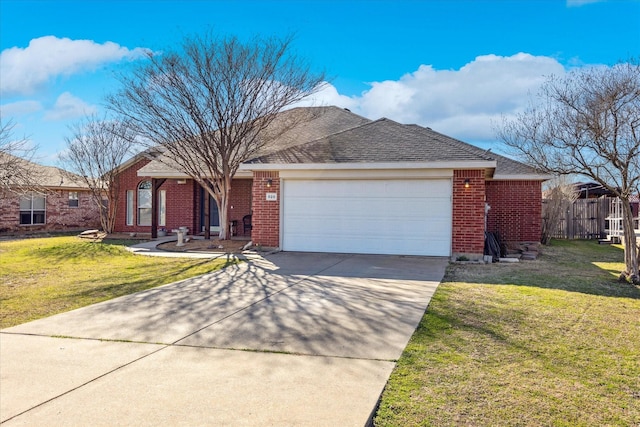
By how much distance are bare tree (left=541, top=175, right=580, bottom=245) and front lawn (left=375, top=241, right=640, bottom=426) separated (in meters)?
10.9

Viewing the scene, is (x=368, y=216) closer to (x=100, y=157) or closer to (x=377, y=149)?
(x=377, y=149)

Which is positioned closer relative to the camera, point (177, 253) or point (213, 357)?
point (213, 357)

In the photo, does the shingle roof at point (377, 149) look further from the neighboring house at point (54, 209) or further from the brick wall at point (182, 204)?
the neighboring house at point (54, 209)

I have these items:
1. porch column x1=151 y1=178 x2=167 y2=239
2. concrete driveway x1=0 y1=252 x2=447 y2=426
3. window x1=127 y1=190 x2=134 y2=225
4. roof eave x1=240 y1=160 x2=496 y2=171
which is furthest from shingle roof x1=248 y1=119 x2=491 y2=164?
window x1=127 y1=190 x2=134 y2=225

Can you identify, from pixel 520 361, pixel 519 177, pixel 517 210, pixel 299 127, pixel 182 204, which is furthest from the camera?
pixel 182 204

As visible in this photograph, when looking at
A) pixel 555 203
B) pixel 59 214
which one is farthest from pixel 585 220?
pixel 59 214

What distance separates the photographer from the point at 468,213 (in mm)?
11922

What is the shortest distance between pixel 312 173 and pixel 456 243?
4.47 meters

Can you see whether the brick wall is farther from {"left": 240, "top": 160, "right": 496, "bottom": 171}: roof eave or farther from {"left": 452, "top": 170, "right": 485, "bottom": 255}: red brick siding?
{"left": 452, "top": 170, "right": 485, "bottom": 255}: red brick siding

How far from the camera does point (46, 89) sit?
15.8 m

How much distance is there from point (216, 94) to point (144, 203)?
9.07m

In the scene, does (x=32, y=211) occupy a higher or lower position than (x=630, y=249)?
higher

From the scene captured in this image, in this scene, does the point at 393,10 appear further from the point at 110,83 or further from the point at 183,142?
the point at 110,83

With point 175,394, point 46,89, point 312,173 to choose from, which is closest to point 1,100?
point 46,89
